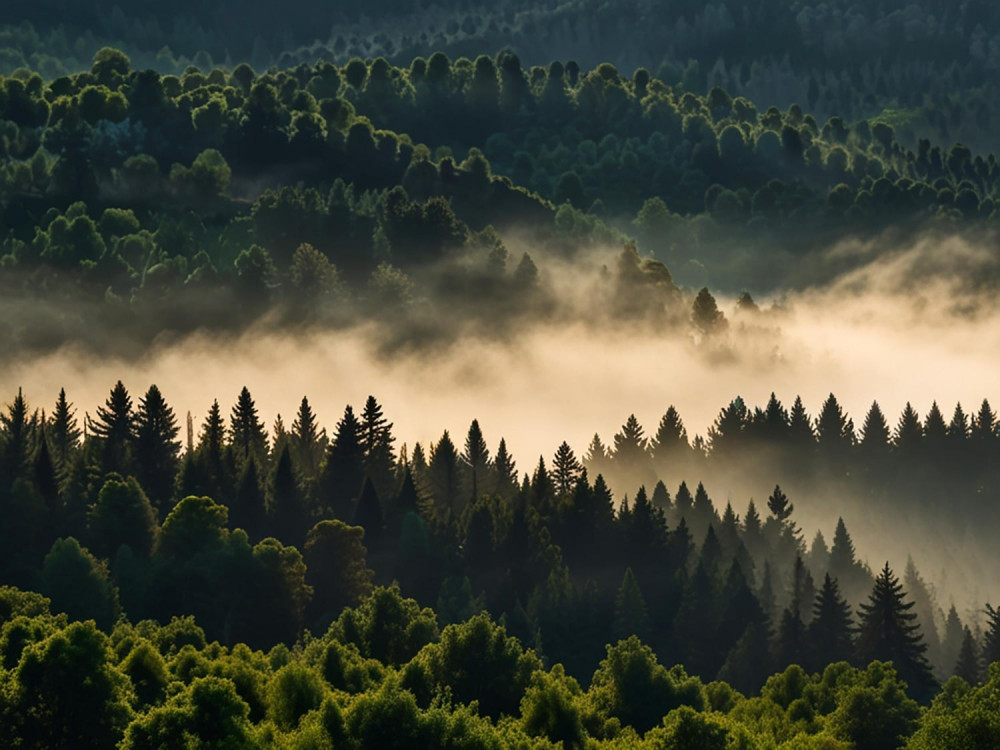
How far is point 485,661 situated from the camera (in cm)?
16875

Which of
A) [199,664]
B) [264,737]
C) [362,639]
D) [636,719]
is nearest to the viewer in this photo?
[264,737]

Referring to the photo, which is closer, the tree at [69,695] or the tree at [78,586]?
the tree at [69,695]

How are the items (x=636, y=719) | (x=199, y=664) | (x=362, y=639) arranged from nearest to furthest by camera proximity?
(x=199, y=664), (x=636, y=719), (x=362, y=639)

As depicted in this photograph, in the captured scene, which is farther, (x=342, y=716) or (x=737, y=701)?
(x=737, y=701)

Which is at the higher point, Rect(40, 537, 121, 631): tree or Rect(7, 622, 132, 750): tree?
Rect(40, 537, 121, 631): tree

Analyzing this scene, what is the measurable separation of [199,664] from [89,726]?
92.3ft

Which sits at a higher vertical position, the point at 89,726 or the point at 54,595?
the point at 54,595

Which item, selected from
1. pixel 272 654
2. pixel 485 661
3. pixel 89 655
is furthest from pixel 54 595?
pixel 89 655

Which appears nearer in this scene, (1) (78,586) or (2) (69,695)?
(2) (69,695)

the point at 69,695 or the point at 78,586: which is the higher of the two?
the point at 78,586

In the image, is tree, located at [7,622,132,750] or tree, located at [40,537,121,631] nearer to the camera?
tree, located at [7,622,132,750]

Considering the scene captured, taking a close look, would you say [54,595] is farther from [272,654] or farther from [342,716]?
[342,716]

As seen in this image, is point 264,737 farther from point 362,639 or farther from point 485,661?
point 362,639

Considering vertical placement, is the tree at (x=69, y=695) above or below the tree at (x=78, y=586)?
below
